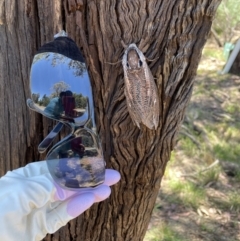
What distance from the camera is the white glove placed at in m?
0.90

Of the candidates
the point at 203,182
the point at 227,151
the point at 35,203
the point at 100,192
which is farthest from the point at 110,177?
the point at 227,151

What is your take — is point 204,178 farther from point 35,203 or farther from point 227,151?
point 35,203

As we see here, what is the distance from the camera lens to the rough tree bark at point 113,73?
1000 millimetres

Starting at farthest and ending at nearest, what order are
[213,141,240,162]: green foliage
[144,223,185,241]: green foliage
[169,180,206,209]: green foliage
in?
→ [213,141,240,162]: green foliage
[169,180,206,209]: green foliage
[144,223,185,241]: green foliage

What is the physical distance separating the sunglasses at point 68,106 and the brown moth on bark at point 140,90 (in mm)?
108

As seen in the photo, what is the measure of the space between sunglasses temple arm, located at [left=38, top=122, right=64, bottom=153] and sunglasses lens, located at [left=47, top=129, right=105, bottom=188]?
33 mm

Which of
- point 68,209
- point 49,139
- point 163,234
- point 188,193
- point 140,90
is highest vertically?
point 140,90

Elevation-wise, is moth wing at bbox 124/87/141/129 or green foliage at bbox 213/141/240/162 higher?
moth wing at bbox 124/87/141/129

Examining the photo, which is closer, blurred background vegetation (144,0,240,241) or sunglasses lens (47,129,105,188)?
sunglasses lens (47,129,105,188)

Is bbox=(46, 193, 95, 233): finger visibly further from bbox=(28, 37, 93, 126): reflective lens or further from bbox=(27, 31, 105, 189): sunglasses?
bbox=(28, 37, 93, 126): reflective lens

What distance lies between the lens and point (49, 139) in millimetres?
997

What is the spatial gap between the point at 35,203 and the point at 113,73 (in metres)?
0.34

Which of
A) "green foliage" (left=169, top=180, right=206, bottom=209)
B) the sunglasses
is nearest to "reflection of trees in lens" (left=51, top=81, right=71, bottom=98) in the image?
the sunglasses

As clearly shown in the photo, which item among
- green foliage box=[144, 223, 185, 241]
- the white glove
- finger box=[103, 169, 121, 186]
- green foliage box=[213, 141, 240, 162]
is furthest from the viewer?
green foliage box=[213, 141, 240, 162]
